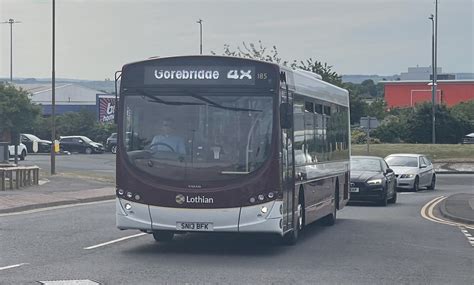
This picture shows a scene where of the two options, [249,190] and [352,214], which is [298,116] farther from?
[352,214]

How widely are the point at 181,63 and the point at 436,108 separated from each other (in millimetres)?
57690

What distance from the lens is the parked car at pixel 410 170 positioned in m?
36.3

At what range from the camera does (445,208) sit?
2547 cm

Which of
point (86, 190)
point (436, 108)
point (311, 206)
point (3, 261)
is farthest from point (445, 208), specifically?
point (436, 108)

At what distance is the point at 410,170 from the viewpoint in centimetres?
3653

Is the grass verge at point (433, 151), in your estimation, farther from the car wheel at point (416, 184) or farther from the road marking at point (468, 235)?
the road marking at point (468, 235)

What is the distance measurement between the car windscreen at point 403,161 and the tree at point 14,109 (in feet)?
89.2

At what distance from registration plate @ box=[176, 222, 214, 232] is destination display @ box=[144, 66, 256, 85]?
208cm

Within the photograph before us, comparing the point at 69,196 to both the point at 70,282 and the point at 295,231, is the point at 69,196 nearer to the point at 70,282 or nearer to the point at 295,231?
the point at 295,231

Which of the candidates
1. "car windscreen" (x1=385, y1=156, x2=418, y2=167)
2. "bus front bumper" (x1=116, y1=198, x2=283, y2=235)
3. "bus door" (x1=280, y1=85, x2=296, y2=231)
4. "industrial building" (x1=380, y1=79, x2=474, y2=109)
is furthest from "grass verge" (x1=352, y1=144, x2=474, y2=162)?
"industrial building" (x1=380, y1=79, x2=474, y2=109)

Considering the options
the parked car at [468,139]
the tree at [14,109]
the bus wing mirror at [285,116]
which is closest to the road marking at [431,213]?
the bus wing mirror at [285,116]

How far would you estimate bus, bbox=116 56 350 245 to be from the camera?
13.8 meters

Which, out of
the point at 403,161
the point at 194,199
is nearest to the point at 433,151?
the point at 403,161

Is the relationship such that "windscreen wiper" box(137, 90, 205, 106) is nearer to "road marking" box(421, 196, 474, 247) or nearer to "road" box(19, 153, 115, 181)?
"road marking" box(421, 196, 474, 247)
